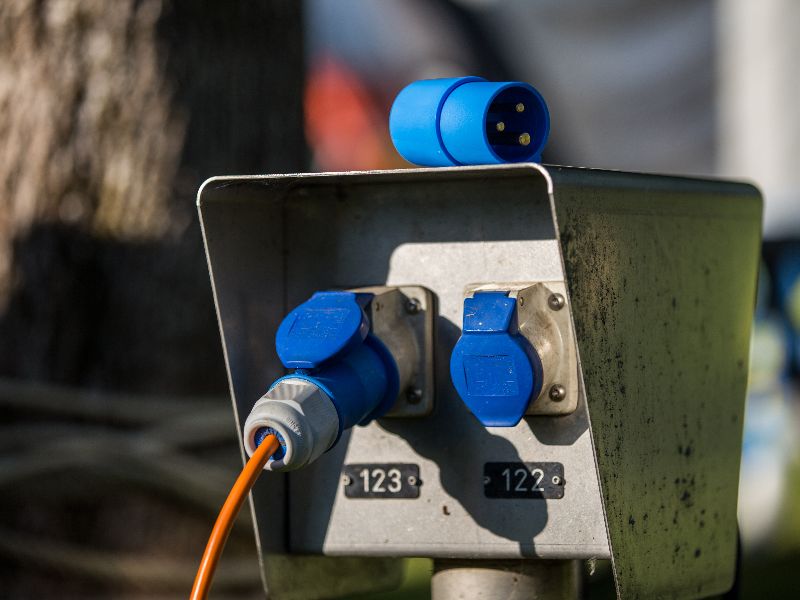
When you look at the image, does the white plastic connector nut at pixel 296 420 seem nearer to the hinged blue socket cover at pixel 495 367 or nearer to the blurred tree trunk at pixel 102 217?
the hinged blue socket cover at pixel 495 367

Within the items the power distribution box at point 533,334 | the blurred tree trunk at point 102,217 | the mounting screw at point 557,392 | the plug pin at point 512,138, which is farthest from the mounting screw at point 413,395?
the blurred tree trunk at point 102,217

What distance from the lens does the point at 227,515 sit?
0.94m

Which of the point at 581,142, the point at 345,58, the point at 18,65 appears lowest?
the point at 581,142

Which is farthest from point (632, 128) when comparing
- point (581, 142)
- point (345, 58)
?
point (345, 58)

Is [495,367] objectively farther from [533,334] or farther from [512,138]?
[512,138]

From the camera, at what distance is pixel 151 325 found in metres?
1.75

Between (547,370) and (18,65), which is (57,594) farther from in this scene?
(547,370)

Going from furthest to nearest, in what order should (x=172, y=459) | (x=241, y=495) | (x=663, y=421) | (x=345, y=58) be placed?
(x=345, y=58) < (x=172, y=459) < (x=663, y=421) < (x=241, y=495)

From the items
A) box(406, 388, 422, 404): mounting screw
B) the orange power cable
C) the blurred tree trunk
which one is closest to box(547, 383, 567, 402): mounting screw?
box(406, 388, 422, 404): mounting screw

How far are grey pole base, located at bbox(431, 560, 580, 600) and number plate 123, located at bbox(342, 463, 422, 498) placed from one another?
0.07m

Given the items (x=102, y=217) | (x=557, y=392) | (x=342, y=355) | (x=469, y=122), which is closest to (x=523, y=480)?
(x=557, y=392)

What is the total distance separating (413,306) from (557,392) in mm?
144

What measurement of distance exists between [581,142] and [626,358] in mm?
4440

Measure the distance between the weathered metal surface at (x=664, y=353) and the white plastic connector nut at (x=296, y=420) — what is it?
0.63 feet
